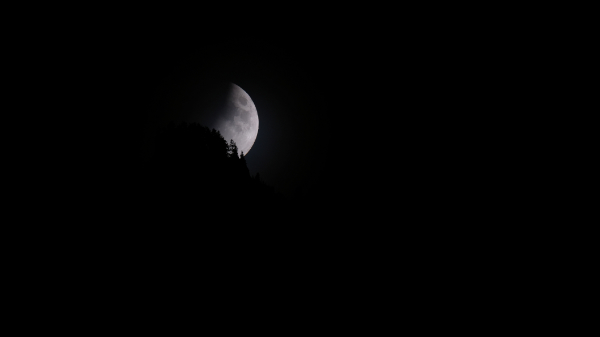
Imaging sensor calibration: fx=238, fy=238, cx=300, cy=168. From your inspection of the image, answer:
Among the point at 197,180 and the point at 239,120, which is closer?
the point at 197,180

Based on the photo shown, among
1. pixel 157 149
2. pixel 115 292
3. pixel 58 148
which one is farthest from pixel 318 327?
pixel 58 148

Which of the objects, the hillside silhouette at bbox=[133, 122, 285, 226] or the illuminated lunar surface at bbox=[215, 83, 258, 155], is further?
the illuminated lunar surface at bbox=[215, 83, 258, 155]

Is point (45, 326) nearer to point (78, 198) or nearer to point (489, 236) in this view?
point (78, 198)

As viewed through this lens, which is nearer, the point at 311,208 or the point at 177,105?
the point at 311,208

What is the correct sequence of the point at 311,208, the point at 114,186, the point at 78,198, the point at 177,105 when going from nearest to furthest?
the point at 78,198, the point at 114,186, the point at 311,208, the point at 177,105

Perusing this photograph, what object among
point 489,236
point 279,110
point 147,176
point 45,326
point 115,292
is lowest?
point 45,326

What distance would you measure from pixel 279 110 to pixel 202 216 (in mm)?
16120

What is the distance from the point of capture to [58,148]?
854cm

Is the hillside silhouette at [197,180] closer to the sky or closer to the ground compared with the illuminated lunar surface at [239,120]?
closer to the ground

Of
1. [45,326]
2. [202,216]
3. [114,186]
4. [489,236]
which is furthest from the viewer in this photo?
[489,236]

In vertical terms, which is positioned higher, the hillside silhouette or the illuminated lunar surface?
the illuminated lunar surface

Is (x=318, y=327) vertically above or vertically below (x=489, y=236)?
below

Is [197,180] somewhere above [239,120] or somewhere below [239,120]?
below

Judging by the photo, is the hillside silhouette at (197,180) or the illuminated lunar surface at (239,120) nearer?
the hillside silhouette at (197,180)
